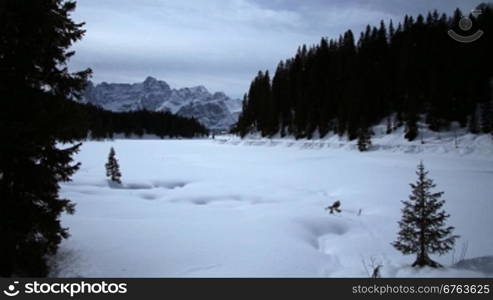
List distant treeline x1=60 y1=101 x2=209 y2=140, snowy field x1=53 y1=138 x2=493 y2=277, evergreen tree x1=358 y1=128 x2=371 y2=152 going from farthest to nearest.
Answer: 1. distant treeline x1=60 y1=101 x2=209 y2=140
2. evergreen tree x1=358 y1=128 x2=371 y2=152
3. snowy field x1=53 y1=138 x2=493 y2=277

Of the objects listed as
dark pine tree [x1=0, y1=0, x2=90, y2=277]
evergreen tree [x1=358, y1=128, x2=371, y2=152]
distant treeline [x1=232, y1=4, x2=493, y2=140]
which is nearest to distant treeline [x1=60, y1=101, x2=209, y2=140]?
distant treeline [x1=232, y1=4, x2=493, y2=140]

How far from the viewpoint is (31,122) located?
537 centimetres

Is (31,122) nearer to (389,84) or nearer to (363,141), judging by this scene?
(363,141)

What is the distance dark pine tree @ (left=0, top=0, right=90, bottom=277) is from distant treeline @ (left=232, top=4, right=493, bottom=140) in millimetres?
40229

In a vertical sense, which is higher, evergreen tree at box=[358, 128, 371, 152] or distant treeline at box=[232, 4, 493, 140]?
distant treeline at box=[232, 4, 493, 140]

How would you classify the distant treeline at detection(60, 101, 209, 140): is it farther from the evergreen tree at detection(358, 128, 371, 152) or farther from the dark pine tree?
the dark pine tree

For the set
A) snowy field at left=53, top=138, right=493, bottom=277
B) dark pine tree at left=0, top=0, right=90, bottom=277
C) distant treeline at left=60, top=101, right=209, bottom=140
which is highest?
distant treeline at left=60, top=101, right=209, bottom=140

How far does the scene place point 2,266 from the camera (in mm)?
5527

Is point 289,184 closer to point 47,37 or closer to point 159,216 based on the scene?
point 159,216

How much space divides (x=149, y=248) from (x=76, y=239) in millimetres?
2569

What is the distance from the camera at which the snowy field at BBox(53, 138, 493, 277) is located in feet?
23.4

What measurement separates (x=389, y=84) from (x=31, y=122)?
2293 inches

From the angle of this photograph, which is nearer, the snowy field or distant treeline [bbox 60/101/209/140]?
the snowy field

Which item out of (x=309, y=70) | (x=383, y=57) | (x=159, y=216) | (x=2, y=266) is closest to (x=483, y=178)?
(x=159, y=216)
